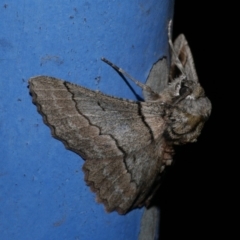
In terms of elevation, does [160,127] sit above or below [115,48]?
below

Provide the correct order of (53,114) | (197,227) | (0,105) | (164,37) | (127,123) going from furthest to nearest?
(197,227)
(164,37)
(127,123)
(53,114)
(0,105)

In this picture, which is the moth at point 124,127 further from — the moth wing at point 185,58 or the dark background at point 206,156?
the dark background at point 206,156

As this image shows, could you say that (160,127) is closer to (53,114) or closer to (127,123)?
(127,123)

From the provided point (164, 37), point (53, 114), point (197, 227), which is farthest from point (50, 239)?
point (197, 227)

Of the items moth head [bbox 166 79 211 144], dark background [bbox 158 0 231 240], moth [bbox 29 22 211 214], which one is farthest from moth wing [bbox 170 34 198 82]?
dark background [bbox 158 0 231 240]

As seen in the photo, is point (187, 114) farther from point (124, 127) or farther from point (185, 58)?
point (185, 58)

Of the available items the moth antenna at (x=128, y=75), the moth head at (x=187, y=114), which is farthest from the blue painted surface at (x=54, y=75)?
the moth head at (x=187, y=114)
